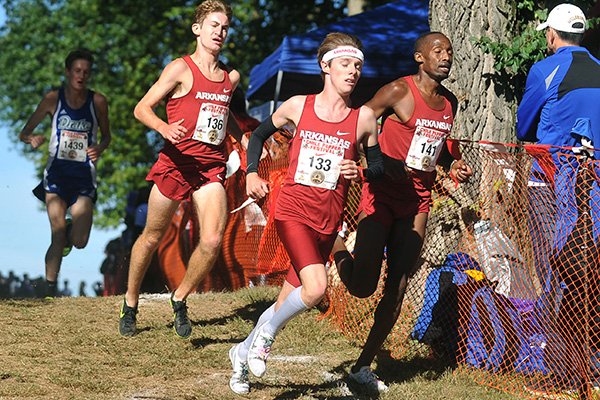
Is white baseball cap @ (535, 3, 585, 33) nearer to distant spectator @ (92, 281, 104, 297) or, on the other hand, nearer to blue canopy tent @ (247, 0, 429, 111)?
blue canopy tent @ (247, 0, 429, 111)

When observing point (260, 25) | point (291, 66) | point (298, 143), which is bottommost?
point (298, 143)

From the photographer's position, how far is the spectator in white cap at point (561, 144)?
21.7ft

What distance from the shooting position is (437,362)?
24.9 feet

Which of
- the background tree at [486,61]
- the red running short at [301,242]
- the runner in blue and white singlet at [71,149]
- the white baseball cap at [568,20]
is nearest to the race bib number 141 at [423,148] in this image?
the red running short at [301,242]

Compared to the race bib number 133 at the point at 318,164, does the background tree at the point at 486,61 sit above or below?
above

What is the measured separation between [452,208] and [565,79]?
5.22ft

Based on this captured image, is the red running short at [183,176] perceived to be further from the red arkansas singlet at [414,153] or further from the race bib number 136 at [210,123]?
the red arkansas singlet at [414,153]

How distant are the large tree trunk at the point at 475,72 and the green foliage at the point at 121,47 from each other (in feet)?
44.8

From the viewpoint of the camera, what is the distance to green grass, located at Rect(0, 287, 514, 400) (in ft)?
20.9

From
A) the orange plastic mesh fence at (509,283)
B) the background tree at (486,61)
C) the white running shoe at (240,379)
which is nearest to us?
the white running shoe at (240,379)

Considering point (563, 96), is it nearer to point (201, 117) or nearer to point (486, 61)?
point (486, 61)

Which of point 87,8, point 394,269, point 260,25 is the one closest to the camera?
point 394,269

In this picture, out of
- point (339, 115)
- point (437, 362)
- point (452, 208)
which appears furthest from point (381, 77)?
point (339, 115)

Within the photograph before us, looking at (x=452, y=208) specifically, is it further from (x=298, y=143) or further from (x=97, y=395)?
(x=97, y=395)
